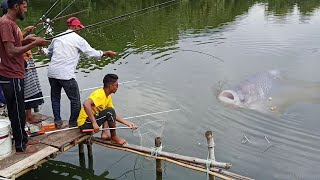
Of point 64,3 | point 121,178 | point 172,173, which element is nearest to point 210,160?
point 172,173

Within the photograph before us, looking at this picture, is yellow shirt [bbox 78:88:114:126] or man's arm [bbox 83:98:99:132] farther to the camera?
yellow shirt [bbox 78:88:114:126]

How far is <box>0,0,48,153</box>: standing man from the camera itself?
5.27m

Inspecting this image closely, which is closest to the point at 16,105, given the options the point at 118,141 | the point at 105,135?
the point at 105,135

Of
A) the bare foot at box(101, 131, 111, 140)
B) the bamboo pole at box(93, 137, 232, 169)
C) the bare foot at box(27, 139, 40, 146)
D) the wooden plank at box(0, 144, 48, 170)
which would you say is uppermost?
the bare foot at box(27, 139, 40, 146)

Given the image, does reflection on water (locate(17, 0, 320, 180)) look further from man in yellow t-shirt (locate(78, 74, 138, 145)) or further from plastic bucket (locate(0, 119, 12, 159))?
plastic bucket (locate(0, 119, 12, 159))

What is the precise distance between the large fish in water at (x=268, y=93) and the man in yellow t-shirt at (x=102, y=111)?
4461mm

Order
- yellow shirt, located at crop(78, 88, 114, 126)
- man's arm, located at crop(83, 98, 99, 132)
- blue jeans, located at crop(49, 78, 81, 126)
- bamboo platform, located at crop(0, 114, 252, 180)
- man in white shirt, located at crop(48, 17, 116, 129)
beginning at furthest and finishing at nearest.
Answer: blue jeans, located at crop(49, 78, 81, 126) < man in white shirt, located at crop(48, 17, 116, 129) < yellow shirt, located at crop(78, 88, 114, 126) < man's arm, located at crop(83, 98, 99, 132) < bamboo platform, located at crop(0, 114, 252, 180)

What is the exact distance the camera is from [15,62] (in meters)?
5.58

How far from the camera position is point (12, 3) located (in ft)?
17.5

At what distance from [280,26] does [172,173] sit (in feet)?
49.9

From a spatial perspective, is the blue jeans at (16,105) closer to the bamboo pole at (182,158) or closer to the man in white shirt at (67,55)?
the man in white shirt at (67,55)

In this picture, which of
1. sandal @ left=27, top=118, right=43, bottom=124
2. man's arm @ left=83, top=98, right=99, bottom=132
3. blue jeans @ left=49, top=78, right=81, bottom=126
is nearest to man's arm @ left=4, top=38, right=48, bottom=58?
man's arm @ left=83, top=98, right=99, bottom=132

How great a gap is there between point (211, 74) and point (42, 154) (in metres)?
7.89

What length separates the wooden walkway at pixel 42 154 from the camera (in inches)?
223
